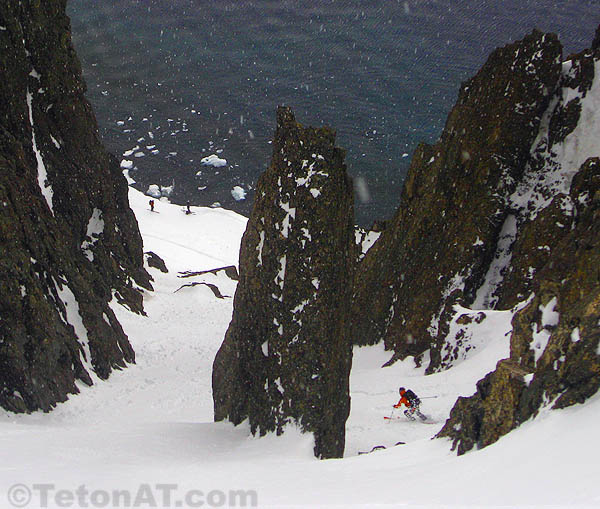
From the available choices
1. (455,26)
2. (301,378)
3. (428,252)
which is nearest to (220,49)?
(455,26)

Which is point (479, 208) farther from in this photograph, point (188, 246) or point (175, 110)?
point (175, 110)

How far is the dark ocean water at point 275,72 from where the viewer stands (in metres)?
65.2

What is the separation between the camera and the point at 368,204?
59.0 m

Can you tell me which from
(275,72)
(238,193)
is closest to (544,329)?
(238,193)

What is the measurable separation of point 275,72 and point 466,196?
63682 millimetres

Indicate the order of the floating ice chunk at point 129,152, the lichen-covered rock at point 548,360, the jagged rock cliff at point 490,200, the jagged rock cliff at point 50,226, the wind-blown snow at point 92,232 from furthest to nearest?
the floating ice chunk at point 129,152, the wind-blown snow at point 92,232, the jagged rock cliff at point 490,200, the jagged rock cliff at point 50,226, the lichen-covered rock at point 548,360

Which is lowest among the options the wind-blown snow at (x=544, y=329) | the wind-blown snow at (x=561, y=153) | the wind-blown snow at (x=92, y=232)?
the wind-blown snow at (x=92, y=232)

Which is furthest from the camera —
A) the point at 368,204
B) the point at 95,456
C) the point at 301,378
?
the point at 368,204

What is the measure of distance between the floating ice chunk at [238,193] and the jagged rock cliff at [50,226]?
3189cm

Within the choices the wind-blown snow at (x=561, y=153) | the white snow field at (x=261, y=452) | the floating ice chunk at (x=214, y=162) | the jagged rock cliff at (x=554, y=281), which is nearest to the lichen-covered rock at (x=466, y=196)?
the wind-blown snow at (x=561, y=153)

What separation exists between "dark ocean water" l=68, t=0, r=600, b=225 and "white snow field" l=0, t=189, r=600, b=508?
37.6 meters

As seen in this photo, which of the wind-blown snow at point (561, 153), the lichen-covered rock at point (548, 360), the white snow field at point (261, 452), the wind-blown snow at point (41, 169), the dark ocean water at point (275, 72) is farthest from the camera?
the dark ocean water at point (275, 72)

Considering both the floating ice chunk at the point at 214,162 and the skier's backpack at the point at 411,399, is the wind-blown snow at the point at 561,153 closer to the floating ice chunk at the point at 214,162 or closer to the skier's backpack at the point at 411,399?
the skier's backpack at the point at 411,399

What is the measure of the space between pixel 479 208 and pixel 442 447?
43.3ft
